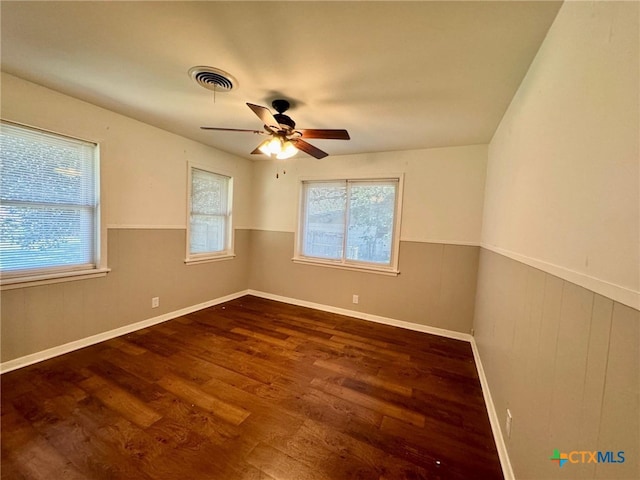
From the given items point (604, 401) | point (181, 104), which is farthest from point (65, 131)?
point (604, 401)

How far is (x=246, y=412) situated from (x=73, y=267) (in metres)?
2.25

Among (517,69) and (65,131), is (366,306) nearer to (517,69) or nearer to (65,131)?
(517,69)

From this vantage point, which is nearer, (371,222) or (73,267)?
(73,267)

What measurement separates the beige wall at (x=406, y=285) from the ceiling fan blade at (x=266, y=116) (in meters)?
2.27

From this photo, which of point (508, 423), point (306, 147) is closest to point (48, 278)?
point (306, 147)

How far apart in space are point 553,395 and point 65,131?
12.8ft

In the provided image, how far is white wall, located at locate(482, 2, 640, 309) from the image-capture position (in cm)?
67

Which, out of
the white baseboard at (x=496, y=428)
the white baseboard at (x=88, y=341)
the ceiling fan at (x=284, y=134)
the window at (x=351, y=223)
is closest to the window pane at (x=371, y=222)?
the window at (x=351, y=223)

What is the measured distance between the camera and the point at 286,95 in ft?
6.97

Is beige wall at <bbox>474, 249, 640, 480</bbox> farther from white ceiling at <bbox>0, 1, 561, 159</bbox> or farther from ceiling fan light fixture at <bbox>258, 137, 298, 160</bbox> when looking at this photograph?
ceiling fan light fixture at <bbox>258, 137, 298, 160</bbox>

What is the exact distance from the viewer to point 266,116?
1931 millimetres

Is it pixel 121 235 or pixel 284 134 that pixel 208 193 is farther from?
pixel 284 134

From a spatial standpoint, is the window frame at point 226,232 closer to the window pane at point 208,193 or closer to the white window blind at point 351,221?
the window pane at point 208,193

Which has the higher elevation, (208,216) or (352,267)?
(208,216)
